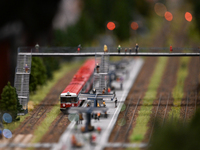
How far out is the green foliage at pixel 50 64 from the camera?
256 feet

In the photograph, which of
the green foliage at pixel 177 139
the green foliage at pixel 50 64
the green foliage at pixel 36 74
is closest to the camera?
the green foliage at pixel 177 139

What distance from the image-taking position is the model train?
2163 inches

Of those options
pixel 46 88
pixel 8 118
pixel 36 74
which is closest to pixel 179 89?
pixel 46 88

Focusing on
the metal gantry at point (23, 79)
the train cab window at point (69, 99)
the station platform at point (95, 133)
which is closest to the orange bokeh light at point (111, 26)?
the station platform at point (95, 133)

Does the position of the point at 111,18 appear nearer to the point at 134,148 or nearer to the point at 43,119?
the point at 43,119

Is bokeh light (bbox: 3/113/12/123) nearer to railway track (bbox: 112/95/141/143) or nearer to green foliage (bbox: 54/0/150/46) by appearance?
railway track (bbox: 112/95/141/143)

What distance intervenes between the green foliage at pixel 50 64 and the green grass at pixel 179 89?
24.1 m

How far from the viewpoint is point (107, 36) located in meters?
108

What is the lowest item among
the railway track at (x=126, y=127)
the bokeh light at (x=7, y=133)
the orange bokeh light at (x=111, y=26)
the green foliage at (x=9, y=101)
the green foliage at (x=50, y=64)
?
the bokeh light at (x=7, y=133)

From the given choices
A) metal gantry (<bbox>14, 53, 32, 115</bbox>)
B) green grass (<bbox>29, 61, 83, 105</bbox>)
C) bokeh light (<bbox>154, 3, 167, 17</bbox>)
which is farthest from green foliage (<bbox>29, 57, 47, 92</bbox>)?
bokeh light (<bbox>154, 3, 167, 17</bbox>)

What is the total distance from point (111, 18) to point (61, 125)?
64.0 m

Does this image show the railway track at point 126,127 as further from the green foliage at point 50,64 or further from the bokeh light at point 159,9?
the bokeh light at point 159,9

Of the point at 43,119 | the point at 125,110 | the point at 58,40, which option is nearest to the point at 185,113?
the point at 125,110

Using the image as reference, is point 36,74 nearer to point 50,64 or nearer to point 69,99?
point 69,99
